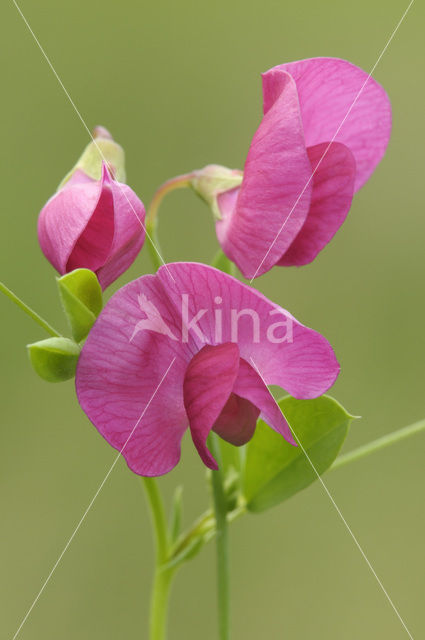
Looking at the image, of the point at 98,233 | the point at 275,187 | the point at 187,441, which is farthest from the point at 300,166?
the point at 187,441

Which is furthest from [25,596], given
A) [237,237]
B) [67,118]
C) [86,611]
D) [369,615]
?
[237,237]

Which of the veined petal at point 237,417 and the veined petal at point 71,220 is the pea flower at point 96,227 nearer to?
the veined petal at point 71,220

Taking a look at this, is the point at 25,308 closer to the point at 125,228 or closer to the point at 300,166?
the point at 125,228

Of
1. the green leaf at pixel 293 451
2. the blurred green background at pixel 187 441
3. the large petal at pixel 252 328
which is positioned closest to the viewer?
the large petal at pixel 252 328

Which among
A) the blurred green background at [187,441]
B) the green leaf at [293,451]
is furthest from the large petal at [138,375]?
the blurred green background at [187,441]

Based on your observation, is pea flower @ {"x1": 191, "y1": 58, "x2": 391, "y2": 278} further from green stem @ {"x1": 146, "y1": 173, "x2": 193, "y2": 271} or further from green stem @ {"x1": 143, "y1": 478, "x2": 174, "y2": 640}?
green stem @ {"x1": 143, "y1": 478, "x2": 174, "y2": 640}

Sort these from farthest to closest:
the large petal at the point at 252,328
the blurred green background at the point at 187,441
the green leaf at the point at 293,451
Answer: the blurred green background at the point at 187,441 → the green leaf at the point at 293,451 → the large petal at the point at 252,328

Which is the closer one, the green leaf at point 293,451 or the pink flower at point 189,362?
the pink flower at point 189,362
